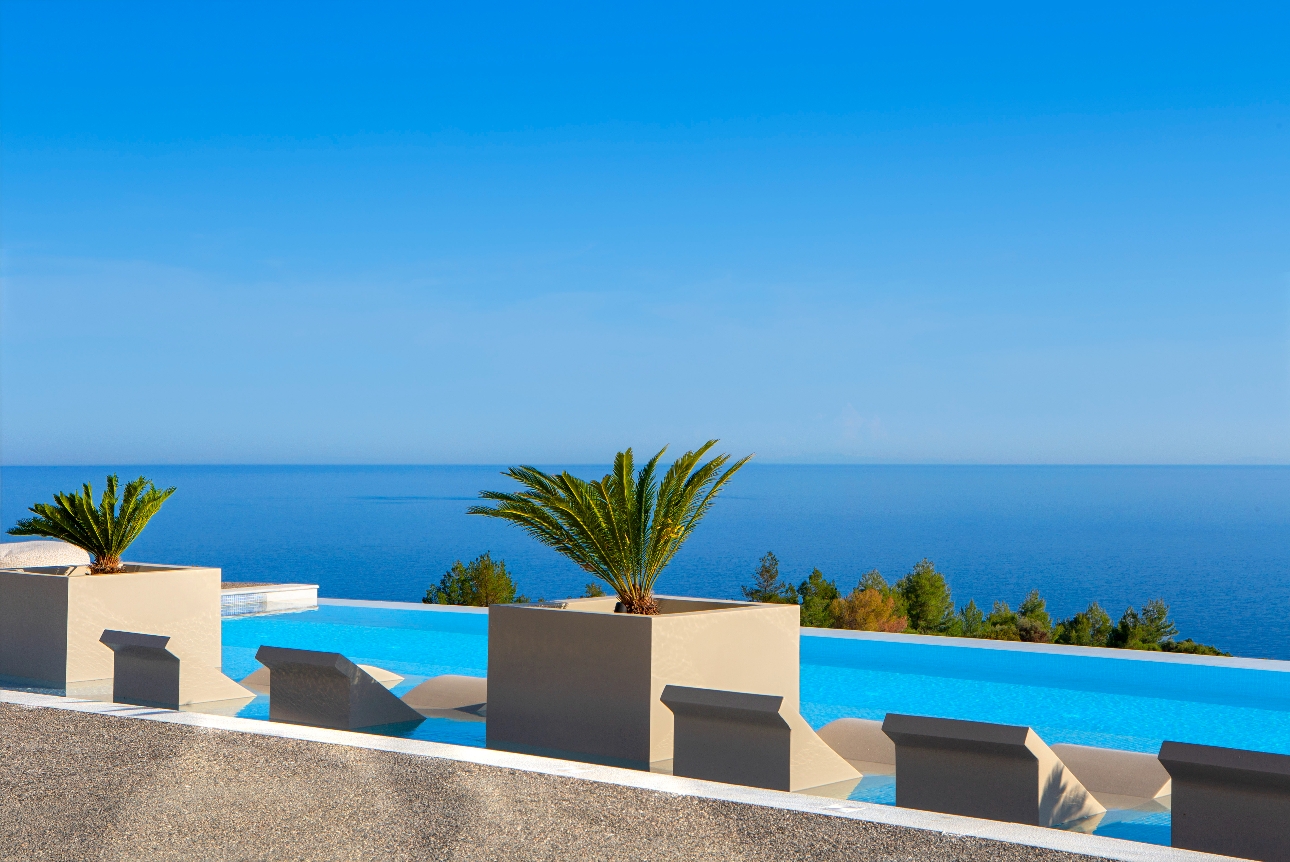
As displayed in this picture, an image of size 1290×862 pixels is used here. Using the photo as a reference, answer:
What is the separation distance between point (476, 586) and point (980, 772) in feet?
42.2

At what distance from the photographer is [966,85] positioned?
24125mm

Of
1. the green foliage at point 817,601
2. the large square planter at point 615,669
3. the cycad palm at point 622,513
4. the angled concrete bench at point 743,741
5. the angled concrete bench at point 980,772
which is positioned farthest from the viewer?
the green foliage at point 817,601

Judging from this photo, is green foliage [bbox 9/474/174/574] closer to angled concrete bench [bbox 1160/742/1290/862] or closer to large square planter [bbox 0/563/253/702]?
large square planter [bbox 0/563/253/702]

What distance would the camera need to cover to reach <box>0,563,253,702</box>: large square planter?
9062mm

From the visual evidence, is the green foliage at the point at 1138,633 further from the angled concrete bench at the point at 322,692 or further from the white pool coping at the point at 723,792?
the white pool coping at the point at 723,792

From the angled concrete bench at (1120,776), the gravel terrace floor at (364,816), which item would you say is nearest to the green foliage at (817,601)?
the angled concrete bench at (1120,776)

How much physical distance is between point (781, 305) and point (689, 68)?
34517 millimetres

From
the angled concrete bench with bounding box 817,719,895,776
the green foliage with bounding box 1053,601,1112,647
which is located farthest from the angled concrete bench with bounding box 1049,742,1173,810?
the green foliage with bounding box 1053,601,1112,647

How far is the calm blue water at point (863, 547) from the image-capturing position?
50.8 metres

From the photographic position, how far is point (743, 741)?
5.86 m

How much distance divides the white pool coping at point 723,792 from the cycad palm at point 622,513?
194 cm

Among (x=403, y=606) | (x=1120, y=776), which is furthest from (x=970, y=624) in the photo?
(x=1120, y=776)

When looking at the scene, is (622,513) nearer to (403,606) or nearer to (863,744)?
(863,744)

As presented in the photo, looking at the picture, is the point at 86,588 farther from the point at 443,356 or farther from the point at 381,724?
the point at 443,356
